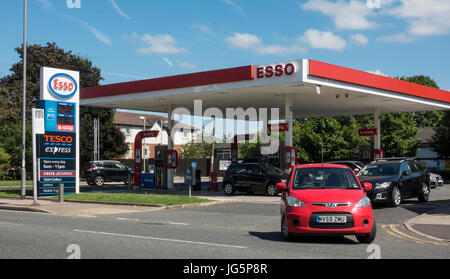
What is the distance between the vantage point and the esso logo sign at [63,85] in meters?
23.9

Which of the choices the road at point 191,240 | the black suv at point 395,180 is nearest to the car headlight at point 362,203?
the road at point 191,240

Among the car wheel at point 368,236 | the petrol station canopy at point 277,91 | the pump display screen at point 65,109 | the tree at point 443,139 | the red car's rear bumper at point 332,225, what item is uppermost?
the petrol station canopy at point 277,91

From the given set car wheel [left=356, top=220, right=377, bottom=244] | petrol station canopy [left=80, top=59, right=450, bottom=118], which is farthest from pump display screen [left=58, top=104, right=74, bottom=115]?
car wheel [left=356, top=220, right=377, bottom=244]

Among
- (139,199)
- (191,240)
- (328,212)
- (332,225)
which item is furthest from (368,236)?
(139,199)

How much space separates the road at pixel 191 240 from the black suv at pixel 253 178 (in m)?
7.91

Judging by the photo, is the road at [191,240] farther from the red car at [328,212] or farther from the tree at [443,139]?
the tree at [443,139]

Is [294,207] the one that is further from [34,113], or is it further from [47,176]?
[47,176]

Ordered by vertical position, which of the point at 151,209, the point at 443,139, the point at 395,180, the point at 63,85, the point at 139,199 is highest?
the point at 63,85

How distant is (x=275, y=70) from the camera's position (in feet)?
70.6

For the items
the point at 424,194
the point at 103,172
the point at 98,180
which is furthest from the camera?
the point at 103,172

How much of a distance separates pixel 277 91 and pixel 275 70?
3131 millimetres

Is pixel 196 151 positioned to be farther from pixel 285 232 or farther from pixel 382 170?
pixel 285 232

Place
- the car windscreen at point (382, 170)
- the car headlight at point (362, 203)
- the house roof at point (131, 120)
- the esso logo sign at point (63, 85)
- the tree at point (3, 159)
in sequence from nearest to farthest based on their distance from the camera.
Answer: the car headlight at point (362, 203) → the car windscreen at point (382, 170) → the esso logo sign at point (63, 85) → the tree at point (3, 159) → the house roof at point (131, 120)
